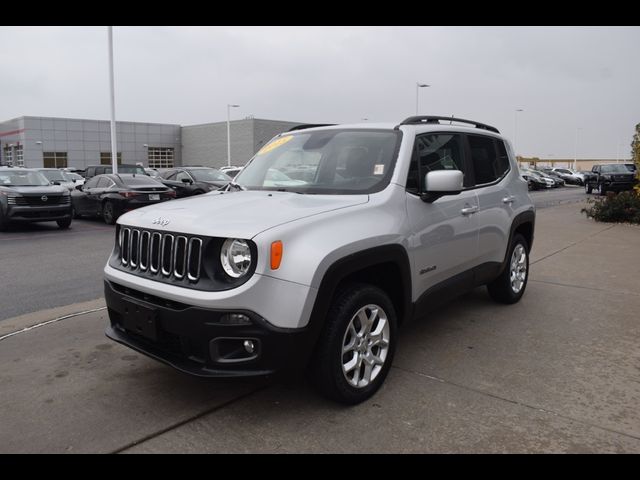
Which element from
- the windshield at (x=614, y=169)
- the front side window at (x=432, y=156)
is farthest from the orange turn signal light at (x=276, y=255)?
the windshield at (x=614, y=169)

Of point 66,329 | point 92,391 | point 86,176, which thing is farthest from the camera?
point 86,176

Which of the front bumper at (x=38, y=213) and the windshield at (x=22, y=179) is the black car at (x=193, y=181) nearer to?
the windshield at (x=22, y=179)

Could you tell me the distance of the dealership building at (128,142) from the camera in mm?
54531

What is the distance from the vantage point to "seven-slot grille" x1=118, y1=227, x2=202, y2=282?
3.12 m

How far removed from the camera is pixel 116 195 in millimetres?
14281

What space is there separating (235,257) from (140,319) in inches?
30.2

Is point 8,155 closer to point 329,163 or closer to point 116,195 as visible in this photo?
point 116,195

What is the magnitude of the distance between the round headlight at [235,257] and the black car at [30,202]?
1167 cm

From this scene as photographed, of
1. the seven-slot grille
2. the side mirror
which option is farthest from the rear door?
the seven-slot grille

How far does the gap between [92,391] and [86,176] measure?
21.9 metres

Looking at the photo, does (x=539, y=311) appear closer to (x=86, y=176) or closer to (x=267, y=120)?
(x=86, y=176)

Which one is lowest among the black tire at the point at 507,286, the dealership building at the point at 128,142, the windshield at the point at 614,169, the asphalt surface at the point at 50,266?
the asphalt surface at the point at 50,266
